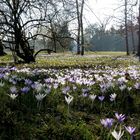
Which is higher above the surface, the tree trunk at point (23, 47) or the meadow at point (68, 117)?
the tree trunk at point (23, 47)

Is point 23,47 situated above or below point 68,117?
above

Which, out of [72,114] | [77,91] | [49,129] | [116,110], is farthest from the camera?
[77,91]

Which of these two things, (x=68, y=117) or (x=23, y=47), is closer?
(x=68, y=117)

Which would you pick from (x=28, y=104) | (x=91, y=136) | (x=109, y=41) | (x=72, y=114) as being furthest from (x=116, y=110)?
(x=109, y=41)

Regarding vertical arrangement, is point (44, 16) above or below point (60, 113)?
above

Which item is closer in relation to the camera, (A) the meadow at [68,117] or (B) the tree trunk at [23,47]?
(A) the meadow at [68,117]

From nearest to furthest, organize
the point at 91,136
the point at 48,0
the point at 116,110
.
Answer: the point at 91,136
the point at 116,110
the point at 48,0

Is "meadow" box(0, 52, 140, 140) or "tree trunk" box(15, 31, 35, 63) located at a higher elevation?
"tree trunk" box(15, 31, 35, 63)

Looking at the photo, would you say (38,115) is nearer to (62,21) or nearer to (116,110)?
(116,110)

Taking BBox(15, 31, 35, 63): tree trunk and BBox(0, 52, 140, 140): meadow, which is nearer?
BBox(0, 52, 140, 140): meadow

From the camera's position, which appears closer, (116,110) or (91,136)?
(91,136)

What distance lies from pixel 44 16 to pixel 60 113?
13.5 meters

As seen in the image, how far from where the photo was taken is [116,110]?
454cm

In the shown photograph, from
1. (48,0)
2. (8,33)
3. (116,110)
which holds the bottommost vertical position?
(116,110)
